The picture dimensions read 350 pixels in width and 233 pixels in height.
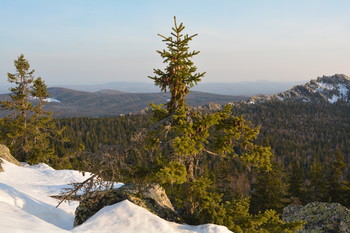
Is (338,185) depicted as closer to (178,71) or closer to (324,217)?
(324,217)

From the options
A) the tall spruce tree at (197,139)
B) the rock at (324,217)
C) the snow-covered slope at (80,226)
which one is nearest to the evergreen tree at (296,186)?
the rock at (324,217)

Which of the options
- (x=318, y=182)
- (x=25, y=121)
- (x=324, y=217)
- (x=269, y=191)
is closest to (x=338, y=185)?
(x=318, y=182)

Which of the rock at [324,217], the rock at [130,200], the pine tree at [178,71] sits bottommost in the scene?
the rock at [324,217]

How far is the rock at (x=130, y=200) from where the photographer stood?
1018 centimetres

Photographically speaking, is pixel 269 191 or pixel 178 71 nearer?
pixel 178 71

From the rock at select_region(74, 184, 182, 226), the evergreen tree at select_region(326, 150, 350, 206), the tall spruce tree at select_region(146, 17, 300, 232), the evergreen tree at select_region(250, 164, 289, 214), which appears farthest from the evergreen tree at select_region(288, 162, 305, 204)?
the rock at select_region(74, 184, 182, 226)

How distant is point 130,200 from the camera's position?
1053cm

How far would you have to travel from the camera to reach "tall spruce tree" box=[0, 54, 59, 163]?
29.4 metres

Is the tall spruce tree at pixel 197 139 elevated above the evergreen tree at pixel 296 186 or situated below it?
above

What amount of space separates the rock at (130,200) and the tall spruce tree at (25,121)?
22.0m

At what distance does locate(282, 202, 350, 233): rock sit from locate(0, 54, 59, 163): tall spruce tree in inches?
1065

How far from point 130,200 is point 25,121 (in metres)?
25.4

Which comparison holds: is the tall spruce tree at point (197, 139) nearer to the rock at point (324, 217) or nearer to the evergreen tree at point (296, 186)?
the rock at point (324, 217)

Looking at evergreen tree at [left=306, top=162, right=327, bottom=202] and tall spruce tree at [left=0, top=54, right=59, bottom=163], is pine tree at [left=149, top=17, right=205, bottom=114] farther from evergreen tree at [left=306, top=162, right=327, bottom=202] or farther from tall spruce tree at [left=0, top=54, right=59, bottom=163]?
evergreen tree at [left=306, top=162, right=327, bottom=202]
